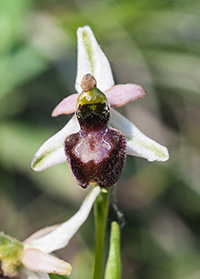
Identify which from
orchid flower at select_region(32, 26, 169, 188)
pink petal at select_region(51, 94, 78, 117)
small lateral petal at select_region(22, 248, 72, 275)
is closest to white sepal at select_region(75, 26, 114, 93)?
orchid flower at select_region(32, 26, 169, 188)

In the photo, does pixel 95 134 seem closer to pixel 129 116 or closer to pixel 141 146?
pixel 141 146

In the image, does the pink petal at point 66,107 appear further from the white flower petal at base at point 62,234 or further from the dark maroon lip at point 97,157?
the white flower petal at base at point 62,234

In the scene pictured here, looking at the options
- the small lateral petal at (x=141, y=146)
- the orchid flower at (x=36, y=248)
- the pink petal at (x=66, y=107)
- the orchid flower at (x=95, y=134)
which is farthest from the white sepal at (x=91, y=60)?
the orchid flower at (x=36, y=248)

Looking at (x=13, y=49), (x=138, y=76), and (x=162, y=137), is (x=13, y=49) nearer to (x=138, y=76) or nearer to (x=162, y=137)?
(x=138, y=76)

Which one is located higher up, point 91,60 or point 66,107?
point 91,60

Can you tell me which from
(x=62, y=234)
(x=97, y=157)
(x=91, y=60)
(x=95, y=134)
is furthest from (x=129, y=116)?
(x=97, y=157)

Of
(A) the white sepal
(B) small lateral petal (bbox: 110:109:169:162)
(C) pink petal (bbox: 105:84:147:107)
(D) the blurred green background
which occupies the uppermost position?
(A) the white sepal

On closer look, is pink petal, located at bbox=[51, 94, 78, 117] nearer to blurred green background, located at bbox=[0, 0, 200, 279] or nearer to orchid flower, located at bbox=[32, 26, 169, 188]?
orchid flower, located at bbox=[32, 26, 169, 188]
